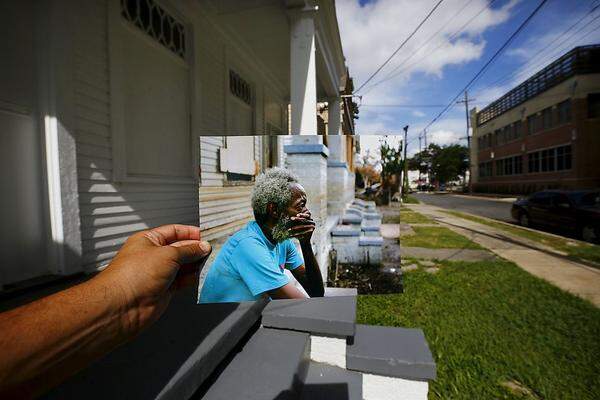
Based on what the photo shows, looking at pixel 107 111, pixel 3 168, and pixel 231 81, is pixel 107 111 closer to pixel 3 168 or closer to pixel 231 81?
pixel 3 168

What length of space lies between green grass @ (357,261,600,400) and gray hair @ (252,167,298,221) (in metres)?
1.77

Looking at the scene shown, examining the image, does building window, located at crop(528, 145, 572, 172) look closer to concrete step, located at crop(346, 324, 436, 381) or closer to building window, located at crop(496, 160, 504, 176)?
building window, located at crop(496, 160, 504, 176)

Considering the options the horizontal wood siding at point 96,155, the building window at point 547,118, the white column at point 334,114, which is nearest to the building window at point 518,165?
the building window at point 547,118

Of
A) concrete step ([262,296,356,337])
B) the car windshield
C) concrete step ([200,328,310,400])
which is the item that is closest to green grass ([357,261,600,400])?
concrete step ([262,296,356,337])

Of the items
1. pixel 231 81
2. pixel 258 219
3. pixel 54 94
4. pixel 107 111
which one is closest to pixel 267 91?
pixel 231 81

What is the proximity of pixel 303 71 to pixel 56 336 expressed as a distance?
4.20 m

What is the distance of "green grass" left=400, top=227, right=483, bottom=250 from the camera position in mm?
6484

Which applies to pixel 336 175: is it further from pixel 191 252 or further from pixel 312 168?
pixel 191 252

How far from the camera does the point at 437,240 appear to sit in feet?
23.3

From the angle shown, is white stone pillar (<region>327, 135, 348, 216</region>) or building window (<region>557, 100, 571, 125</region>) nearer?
white stone pillar (<region>327, 135, 348, 216</region>)

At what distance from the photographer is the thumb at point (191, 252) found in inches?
36.4

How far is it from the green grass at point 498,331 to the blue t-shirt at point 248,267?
1524 millimetres

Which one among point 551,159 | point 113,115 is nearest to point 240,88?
point 113,115

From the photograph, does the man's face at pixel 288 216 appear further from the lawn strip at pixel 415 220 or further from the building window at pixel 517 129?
A: the building window at pixel 517 129
